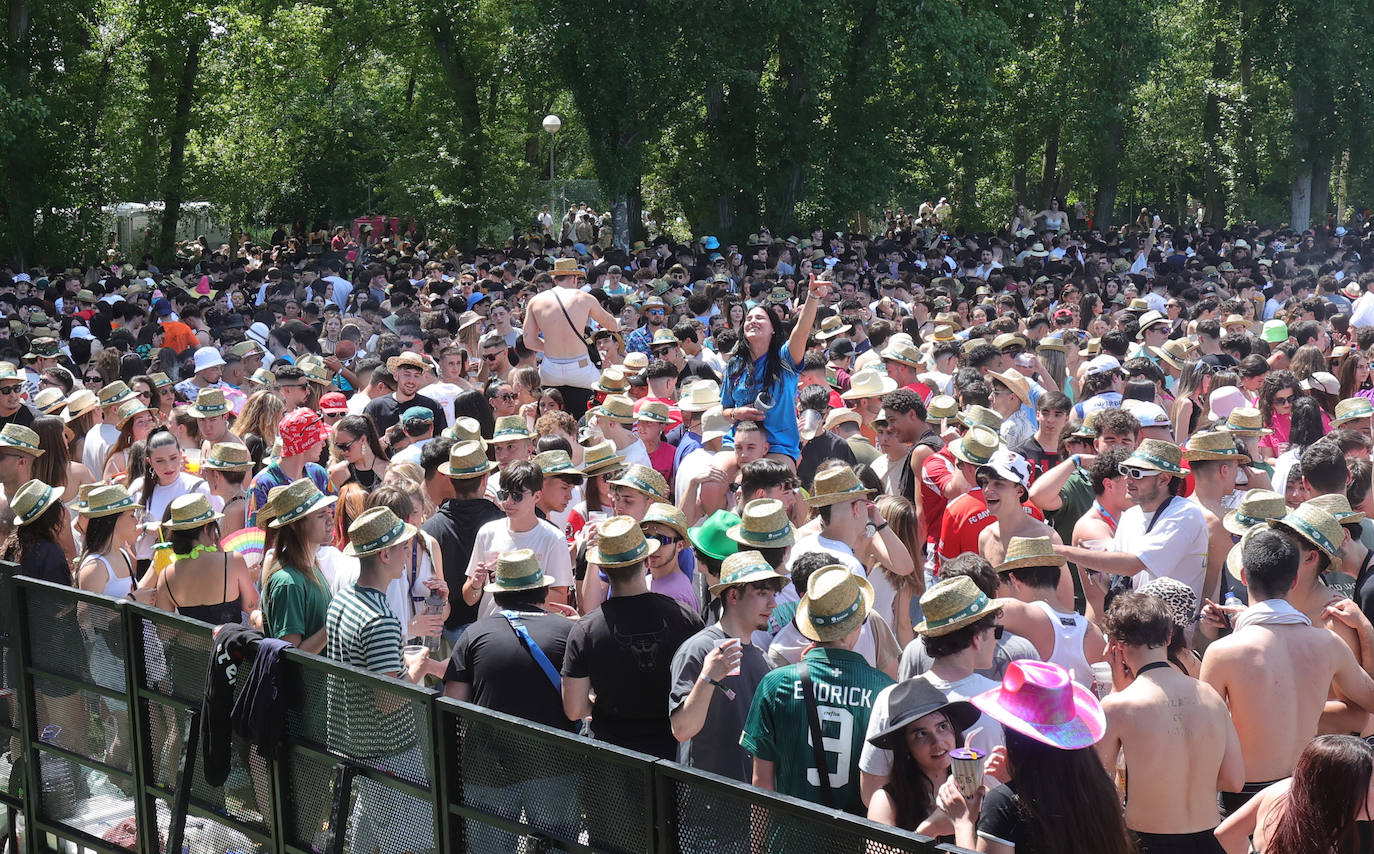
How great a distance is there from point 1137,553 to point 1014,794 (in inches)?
115

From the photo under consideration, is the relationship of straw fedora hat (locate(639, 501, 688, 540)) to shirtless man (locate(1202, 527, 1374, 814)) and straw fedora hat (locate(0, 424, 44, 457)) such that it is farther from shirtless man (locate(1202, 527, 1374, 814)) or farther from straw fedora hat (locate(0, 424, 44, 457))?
straw fedora hat (locate(0, 424, 44, 457))

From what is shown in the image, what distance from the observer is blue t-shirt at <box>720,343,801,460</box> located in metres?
8.49

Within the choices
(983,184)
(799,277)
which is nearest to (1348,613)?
(799,277)

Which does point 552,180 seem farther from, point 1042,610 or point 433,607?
point 1042,610

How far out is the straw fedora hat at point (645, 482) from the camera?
651cm

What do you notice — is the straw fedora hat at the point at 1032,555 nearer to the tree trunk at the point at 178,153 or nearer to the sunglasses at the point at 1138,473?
the sunglasses at the point at 1138,473

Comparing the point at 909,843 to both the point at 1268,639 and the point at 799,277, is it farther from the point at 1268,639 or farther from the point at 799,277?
the point at 799,277

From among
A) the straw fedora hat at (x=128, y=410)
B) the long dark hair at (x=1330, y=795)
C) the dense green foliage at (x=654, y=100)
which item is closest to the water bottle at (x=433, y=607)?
the long dark hair at (x=1330, y=795)

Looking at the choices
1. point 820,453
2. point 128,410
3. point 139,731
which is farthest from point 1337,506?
point 128,410

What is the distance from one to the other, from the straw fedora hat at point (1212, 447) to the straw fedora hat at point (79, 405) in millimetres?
7635

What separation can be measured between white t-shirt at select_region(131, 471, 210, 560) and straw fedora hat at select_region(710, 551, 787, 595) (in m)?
4.05

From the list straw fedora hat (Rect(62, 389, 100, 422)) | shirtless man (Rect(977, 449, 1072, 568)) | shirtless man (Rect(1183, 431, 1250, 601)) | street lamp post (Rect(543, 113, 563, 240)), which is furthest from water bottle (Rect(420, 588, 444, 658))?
street lamp post (Rect(543, 113, 563, 240))

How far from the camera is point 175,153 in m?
30.6

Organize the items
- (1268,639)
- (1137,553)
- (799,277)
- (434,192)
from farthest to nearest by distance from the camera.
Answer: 1. (434,192)
2. (799,277)
3. (1137,553)
4. (1268,639)
